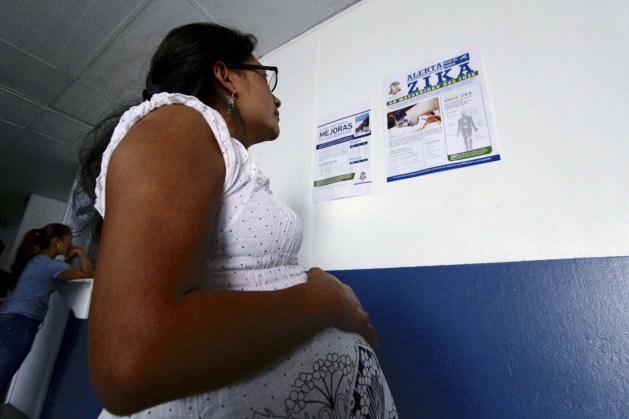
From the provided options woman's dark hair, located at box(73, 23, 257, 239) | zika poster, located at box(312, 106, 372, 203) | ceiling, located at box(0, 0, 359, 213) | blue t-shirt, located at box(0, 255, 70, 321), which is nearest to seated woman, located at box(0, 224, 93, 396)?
blue t-shirt, located at box(0, 255, 70, 321)

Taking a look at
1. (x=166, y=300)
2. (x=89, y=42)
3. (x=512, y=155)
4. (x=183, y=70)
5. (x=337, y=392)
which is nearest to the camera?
(x=166, y=300)

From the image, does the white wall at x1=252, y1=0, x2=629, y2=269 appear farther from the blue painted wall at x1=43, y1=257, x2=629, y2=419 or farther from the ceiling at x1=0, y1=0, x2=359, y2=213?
the ceiling at x1=0, y1=0, x2=359, y2=213

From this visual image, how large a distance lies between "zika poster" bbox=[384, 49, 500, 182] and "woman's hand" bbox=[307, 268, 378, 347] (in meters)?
0.60

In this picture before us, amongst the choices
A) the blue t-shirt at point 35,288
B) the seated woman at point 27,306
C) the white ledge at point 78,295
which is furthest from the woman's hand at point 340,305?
the blue t-shirt at point 35,288

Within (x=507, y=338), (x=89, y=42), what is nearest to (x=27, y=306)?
(x=89, y=42)

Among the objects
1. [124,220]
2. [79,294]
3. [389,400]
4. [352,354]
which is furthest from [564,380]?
[79,294]

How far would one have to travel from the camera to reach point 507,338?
711 mm

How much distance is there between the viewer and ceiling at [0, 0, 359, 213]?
1508mm

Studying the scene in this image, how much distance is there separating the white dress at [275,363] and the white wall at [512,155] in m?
0.53

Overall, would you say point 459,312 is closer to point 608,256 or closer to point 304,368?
point 608,256

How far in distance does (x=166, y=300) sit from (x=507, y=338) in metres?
0.80

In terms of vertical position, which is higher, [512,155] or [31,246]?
[512,155]

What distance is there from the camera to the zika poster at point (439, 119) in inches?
35.4

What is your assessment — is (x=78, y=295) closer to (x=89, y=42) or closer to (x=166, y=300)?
(x=89, y=42)
